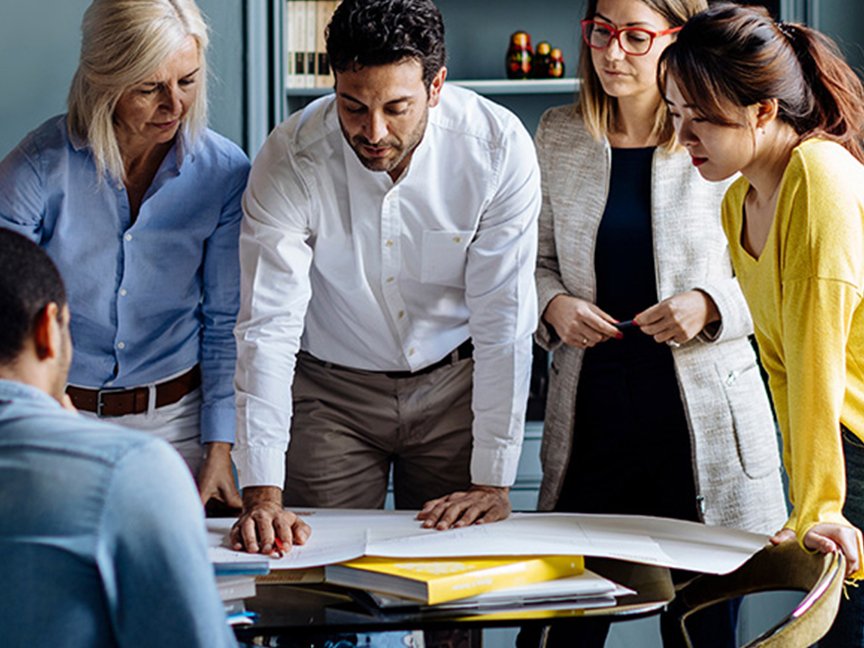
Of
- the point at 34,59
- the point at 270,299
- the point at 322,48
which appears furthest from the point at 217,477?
the point at 322,48

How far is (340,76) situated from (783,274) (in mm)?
706

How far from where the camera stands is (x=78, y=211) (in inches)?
77.5

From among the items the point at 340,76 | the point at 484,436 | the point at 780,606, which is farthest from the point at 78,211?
the point at 780,606

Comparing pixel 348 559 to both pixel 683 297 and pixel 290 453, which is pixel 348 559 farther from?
pixel 683 297

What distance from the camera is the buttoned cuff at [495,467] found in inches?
73.6

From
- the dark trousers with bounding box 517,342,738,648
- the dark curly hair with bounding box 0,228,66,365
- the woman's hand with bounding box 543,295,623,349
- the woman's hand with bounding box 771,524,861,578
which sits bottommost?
the dark trousers with bounding box 517,342,738,648

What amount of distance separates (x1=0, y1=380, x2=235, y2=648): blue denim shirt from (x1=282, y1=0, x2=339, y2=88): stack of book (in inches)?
94.0

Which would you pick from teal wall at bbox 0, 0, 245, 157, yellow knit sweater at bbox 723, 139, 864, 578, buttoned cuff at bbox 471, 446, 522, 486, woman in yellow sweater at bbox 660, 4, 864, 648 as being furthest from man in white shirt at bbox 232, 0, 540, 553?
teal wall at bbox 0, 0, 245, 157

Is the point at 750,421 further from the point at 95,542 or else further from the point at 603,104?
the point at 95,542

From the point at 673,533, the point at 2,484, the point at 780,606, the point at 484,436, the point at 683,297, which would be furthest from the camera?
the point at 780,606

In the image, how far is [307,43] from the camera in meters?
3.28

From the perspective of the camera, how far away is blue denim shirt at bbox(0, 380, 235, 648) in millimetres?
959

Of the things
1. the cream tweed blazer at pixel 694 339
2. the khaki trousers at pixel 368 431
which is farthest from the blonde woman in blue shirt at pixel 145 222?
the cream tweed blazer at pixel 694 339

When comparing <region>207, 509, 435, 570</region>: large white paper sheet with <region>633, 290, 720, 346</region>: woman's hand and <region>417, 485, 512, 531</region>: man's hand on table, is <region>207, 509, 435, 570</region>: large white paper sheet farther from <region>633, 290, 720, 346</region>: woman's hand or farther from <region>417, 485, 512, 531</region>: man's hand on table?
<region>633, 290, 720, 346</region>: woman's hand
